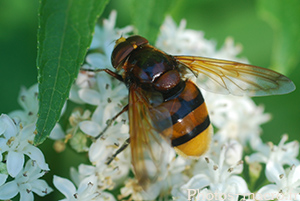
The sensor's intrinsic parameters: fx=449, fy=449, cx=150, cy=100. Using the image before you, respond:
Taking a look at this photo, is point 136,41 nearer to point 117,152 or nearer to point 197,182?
point 117,152

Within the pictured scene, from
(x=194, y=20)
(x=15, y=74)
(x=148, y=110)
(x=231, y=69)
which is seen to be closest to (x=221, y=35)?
(x=194, y=20)

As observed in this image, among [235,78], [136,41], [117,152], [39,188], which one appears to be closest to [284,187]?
[235,78]

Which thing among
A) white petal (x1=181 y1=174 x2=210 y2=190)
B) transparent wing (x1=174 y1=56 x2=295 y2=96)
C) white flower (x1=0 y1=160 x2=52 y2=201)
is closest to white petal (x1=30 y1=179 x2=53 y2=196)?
white flower (x1=0 y1=160 x2=52 y2=201)

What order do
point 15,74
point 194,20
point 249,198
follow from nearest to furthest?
1. point 249,198
2. point 15,74
3. point 194,20

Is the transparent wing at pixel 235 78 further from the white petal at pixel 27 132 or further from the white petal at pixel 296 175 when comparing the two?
the white petal at pixel 27 132

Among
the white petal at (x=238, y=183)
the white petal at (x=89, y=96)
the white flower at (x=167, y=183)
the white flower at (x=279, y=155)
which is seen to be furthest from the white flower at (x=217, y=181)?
the white petal at (x=89, y=96)

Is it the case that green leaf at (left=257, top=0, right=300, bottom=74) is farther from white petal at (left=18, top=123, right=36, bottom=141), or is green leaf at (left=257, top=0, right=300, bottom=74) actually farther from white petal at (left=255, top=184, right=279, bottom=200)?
white petal at (left=18, top=123, right=36, bottom=141)

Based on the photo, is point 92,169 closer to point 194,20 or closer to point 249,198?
point 249,198
